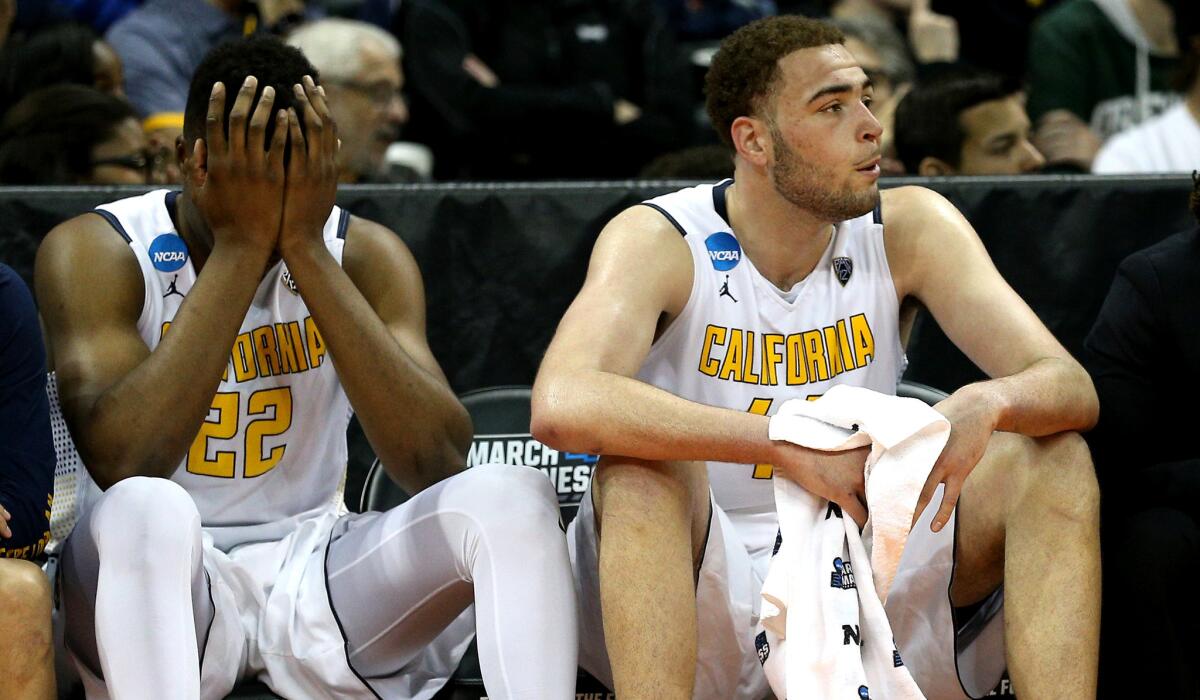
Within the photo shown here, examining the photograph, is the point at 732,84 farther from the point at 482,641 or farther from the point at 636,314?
the point at 482,641

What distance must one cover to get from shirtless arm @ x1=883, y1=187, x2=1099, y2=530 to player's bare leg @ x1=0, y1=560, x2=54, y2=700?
1.44 meters

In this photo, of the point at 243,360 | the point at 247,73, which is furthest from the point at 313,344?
the point at 247,73

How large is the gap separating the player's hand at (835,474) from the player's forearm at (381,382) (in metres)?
0.75

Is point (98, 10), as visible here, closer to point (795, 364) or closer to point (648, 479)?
point (795, 364)

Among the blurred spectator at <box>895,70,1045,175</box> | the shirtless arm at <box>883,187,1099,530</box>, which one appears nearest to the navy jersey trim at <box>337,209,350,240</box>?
the shirtless arm at <box>883,187,1099,530</box>

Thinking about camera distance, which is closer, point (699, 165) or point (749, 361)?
point (749, 361)

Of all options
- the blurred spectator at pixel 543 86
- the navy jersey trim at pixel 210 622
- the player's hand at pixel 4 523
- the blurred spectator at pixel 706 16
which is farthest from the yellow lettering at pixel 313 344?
the blurred spectator at pixel 706 16

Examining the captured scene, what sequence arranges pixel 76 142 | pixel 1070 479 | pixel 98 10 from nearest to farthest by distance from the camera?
pixel 1070 479, pixel 76 142, pixel 98 10

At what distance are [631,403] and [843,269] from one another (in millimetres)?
725

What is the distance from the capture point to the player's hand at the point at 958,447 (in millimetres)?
2668

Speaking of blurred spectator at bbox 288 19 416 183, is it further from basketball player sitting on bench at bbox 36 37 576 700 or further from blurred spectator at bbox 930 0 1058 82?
blurred spectator at bbox 930 0 1058 82

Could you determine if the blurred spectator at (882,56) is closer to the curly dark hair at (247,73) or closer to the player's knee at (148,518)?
the curly dark hair at (247,73)

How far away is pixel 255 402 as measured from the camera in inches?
126

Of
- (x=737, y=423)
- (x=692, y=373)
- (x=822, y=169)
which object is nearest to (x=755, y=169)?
(x=822, y=169)
